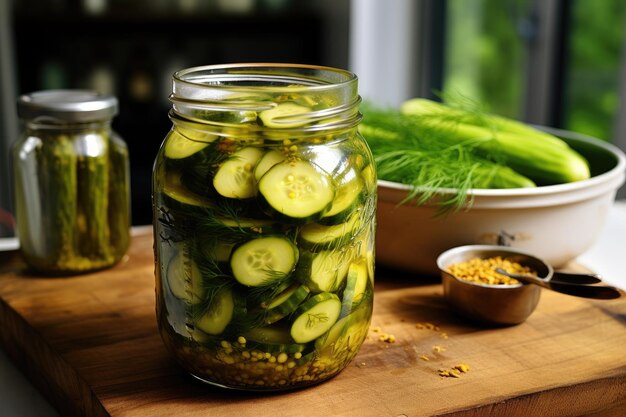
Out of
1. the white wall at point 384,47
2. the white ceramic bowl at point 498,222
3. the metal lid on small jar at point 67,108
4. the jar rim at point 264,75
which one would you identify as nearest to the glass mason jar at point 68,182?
the metal lid on small jar at point 67,108

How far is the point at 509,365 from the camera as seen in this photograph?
2.86ft

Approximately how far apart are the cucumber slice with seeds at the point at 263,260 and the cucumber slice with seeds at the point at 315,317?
4 cm

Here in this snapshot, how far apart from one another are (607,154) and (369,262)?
1.85ft

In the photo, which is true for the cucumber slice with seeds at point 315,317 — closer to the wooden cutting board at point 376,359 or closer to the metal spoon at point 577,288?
the wooden cutting board at point 376,359

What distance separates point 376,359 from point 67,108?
1.65 feet

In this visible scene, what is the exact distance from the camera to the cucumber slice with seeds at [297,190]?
74cm

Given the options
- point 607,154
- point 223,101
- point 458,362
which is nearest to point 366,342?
point 458,362

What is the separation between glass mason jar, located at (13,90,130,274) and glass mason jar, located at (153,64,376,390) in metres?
0.29

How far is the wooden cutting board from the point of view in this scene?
0.80 metres

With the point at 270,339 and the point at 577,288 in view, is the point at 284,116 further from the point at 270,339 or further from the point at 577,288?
the point at 577,288

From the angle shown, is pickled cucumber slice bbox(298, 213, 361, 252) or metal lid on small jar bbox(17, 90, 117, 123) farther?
metal lid on small jar bbox(17, 90, 117, 123)

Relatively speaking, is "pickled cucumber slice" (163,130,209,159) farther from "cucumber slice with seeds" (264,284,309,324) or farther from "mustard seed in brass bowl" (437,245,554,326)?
"mustard seed in brass bowl" (437,245,554,326)

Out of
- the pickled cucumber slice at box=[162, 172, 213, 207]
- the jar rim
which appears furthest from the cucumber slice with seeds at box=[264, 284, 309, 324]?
the jar rim

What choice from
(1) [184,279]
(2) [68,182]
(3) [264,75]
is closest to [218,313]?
(1) [184,279]
